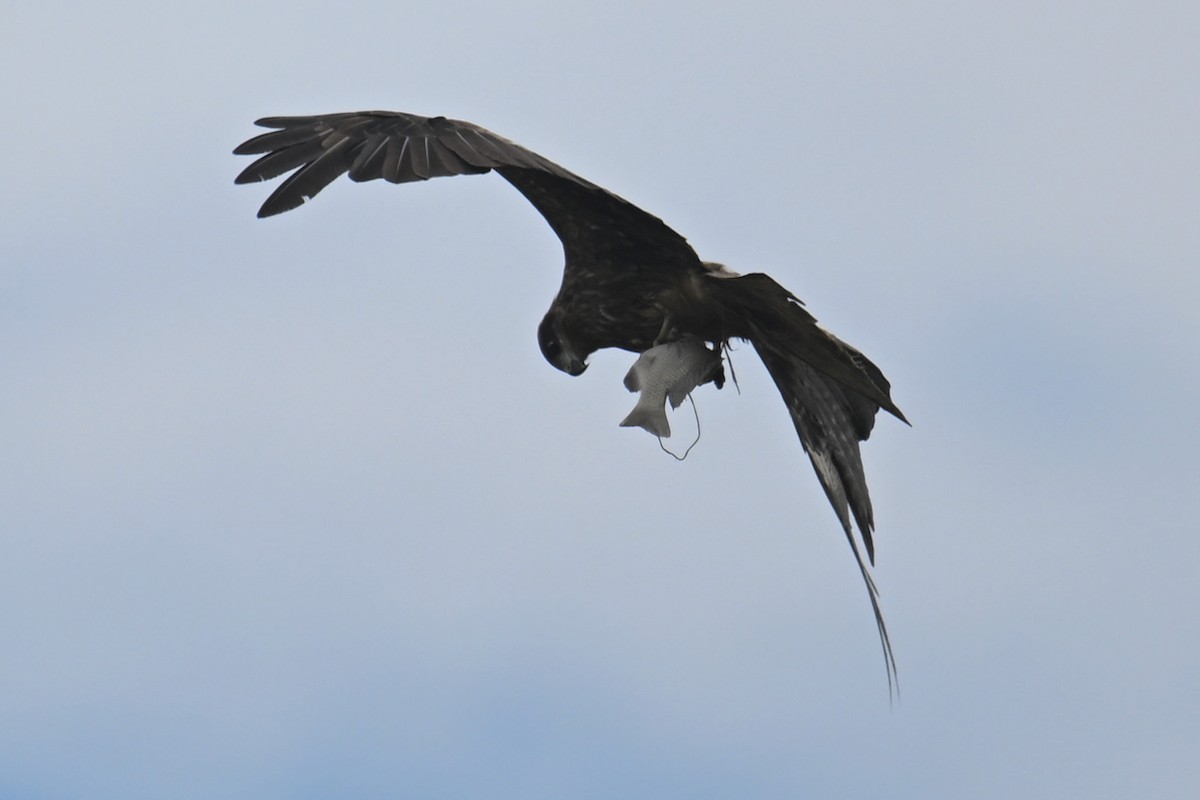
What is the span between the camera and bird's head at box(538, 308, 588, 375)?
10.2m

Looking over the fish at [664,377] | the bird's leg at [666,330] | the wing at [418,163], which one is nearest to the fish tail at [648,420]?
the fish at [664,377]

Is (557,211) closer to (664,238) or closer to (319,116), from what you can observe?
(664,238)

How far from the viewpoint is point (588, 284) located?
998cm

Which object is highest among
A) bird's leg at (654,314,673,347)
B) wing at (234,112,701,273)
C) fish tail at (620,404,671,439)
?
wing at (234,112,701,273)

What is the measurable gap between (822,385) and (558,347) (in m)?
1.24

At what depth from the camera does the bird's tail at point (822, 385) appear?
30.4 ft

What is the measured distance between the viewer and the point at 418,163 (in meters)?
8.78

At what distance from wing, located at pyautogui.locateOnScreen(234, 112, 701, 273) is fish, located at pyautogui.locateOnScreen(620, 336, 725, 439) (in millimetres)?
396

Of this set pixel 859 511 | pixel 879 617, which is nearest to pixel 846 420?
pixel 859 511

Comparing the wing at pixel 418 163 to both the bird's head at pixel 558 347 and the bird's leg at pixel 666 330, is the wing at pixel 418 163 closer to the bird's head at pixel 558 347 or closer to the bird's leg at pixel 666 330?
the bird's leg at pixel 666 330

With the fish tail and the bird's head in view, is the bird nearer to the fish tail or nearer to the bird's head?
the bird's head

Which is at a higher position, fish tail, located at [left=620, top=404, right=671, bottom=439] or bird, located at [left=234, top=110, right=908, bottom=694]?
bird, located at [left=234, top=110, right=908, bottom=694]

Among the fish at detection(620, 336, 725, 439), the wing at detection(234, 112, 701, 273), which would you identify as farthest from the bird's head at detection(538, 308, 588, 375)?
the wing at detection(234, 112, 701, 273)

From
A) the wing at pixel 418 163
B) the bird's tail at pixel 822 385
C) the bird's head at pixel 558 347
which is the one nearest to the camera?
the wing at pixel 418 163
